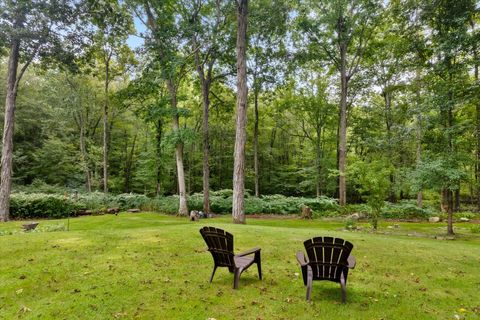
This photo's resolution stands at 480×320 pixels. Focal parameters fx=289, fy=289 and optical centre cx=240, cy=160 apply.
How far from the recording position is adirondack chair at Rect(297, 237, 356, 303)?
3586 mm

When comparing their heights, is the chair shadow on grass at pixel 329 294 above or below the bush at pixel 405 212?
above

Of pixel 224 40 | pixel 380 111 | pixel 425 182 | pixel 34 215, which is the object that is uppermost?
pixel 224 40

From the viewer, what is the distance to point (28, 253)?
5.61 m

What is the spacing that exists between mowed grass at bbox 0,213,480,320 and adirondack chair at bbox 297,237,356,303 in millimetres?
311

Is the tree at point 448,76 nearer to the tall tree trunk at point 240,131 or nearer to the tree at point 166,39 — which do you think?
the tall tree trunk at point 240,131

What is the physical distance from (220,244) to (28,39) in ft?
45.0

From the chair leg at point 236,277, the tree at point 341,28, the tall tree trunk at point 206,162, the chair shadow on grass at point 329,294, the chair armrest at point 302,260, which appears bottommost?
the chair shadow on grass at point 329,294

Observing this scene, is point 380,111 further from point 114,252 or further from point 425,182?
point 114,252

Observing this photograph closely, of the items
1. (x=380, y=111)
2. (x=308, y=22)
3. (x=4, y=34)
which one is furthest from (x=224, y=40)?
(x=380, y=111)

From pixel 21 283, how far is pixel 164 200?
14013 millimetres

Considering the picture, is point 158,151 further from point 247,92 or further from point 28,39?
point 247,92

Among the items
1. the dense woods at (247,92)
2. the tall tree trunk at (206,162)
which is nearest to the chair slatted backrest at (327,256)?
the dense woods at (247,92)

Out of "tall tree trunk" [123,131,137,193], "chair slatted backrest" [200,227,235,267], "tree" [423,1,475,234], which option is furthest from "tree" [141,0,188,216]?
"tall tree trunk" [123,131,137,193]

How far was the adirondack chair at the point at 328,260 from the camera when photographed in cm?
359
